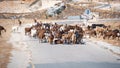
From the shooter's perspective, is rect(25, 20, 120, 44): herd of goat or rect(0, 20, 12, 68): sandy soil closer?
rect(0, 20, 12, 68): sandy soil

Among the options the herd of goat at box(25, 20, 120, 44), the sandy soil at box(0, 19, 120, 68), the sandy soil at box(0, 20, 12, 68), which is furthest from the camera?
the herd of goat at box(25, 20, 120, 44)

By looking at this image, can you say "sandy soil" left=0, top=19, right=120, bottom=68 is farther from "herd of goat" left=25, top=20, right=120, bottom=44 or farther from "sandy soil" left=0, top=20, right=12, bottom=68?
"herd of goat" left=25, top=20, right=120, bottom=44

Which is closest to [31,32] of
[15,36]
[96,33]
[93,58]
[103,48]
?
[15,36]

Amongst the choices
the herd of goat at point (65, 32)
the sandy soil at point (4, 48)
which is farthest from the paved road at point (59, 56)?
the herd of goat at point (65, 32)

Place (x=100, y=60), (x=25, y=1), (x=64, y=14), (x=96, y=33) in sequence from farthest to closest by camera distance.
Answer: (x=96, y=33) < (x=64, y=14) < (x=25, y=1) < (x=100, y=60)

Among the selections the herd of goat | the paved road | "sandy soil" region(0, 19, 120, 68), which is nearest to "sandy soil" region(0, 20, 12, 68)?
"sandy soil" region(0, 19, 120, 68)

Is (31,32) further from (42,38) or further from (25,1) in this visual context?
(25,1)

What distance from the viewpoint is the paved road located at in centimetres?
1054

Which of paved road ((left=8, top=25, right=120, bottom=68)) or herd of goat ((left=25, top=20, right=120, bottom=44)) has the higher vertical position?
herd of goat ((left=25, top=20, right=120, bottom=44))

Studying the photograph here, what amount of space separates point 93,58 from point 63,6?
1864 millimetres

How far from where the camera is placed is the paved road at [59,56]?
10539mm

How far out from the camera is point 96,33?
16188 millimetres

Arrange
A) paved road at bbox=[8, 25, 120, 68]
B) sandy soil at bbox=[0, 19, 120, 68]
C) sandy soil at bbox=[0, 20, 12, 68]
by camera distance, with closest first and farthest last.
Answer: paved road at bbox=[8, 25, 120, 68] → sandy soil at bbox=[0, 20, 12, 68] → sandy soil at bbox=[0, 19, 120, 68]

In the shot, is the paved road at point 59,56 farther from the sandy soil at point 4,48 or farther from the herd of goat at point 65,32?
the herd of goat at point 65,32
